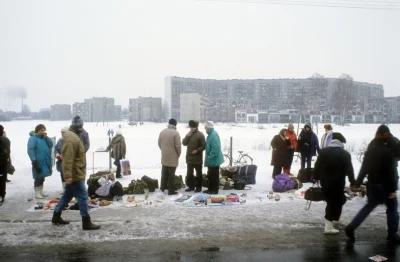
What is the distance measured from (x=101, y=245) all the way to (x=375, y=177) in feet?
14.4

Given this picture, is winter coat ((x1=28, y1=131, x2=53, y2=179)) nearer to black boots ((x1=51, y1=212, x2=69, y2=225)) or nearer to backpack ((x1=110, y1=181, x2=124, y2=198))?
backpack ((x1=110, y1=181, x2=124, y2=198))

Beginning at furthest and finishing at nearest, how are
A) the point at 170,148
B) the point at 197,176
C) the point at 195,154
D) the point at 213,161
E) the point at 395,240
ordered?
the point at 197,176 < the point at 195,154 < the point at 170,148 < the point at 213,161 < the point at 395,240

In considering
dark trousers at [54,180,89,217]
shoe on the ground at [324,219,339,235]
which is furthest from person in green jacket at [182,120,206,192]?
shoe on the ground at [324,219,339,235]

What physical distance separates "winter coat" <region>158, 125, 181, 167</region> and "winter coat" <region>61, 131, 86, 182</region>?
3.11 meters

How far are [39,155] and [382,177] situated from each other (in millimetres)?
7419

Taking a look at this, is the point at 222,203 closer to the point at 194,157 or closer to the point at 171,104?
the point at 194,157

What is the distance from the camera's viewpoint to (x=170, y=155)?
894 centimetres

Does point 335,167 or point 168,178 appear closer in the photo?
point 335,167

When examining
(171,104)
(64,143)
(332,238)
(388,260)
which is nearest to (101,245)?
(64,143)

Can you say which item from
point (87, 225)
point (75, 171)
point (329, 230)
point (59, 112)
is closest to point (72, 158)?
point (75, 171)

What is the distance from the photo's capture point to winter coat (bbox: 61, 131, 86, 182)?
5.75 metres

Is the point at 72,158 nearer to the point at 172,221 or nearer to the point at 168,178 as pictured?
the point at 172,221

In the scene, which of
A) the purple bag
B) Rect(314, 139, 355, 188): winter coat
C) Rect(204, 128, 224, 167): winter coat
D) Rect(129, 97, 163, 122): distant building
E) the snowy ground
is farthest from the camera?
Rect(129, 97, 163, 122): distant building

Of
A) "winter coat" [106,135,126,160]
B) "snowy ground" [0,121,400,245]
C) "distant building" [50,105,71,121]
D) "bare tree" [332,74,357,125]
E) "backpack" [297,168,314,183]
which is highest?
"bare tree" [332,74,357,125]
